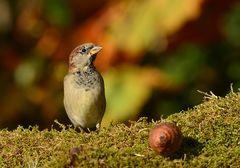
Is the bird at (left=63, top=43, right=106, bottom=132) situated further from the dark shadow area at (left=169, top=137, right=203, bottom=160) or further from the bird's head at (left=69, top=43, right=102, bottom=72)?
the dark shadow area at (left=169, top=137, right=203, bottom=160)

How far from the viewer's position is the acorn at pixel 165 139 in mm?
3377

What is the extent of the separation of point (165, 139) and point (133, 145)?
0.93 ft

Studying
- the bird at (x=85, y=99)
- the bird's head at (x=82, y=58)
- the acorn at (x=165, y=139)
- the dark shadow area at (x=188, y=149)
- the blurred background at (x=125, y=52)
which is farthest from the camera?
the blurred background at (x=125, y=52)

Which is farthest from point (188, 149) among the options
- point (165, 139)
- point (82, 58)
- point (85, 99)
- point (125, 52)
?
point (125, 52)

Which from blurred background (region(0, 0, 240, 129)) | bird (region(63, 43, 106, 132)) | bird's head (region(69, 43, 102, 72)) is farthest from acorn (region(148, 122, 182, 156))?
blurred background (region(0, 0, 240, 129))

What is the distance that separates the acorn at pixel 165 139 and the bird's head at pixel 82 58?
6.66ft

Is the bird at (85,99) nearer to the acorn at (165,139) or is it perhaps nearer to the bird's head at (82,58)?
the bird's head at (82,58)

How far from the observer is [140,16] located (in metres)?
6.36

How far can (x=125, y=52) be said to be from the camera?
6734mm

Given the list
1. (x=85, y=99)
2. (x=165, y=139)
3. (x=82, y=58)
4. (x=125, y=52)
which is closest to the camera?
(x=165, y=139)

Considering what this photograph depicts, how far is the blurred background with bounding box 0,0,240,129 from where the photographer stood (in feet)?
21.2

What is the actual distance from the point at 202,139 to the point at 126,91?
10.0 feet

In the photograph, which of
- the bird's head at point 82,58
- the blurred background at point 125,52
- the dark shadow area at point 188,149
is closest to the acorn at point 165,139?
the dark shadow area at point 188,149

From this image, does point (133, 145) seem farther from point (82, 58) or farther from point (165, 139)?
point (82, 58)
